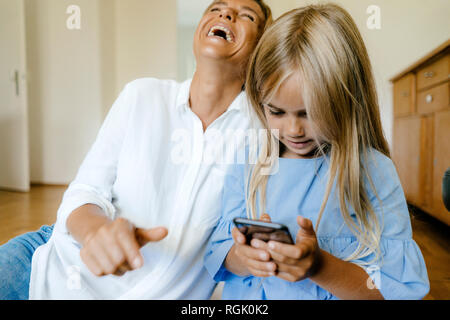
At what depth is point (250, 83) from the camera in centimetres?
51

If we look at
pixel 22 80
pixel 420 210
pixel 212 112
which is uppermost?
pixel 22 80

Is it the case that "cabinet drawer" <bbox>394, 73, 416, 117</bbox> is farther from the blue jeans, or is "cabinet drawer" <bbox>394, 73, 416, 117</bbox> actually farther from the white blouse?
the blue jeans

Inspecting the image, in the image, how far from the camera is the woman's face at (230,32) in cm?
53

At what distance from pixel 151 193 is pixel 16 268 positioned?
228 millimetres

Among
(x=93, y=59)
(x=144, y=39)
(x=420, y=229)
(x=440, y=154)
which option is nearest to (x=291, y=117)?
(x=420, y=229)

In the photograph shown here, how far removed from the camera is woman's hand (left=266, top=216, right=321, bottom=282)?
1.06 ft

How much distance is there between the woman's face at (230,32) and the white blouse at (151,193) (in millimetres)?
75

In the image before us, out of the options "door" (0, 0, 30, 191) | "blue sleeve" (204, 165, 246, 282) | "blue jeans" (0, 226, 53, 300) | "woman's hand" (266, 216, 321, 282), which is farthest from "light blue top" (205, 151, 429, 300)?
"door" (0, 0, 30, 191)

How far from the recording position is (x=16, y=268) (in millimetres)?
530

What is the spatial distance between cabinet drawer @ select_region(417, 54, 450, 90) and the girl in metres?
0.54

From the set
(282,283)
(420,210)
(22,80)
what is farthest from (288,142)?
(22,80)

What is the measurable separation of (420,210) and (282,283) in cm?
76

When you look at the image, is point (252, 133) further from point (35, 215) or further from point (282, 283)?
point (35, 215)

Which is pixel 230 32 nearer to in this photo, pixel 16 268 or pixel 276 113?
pixel 276 113
